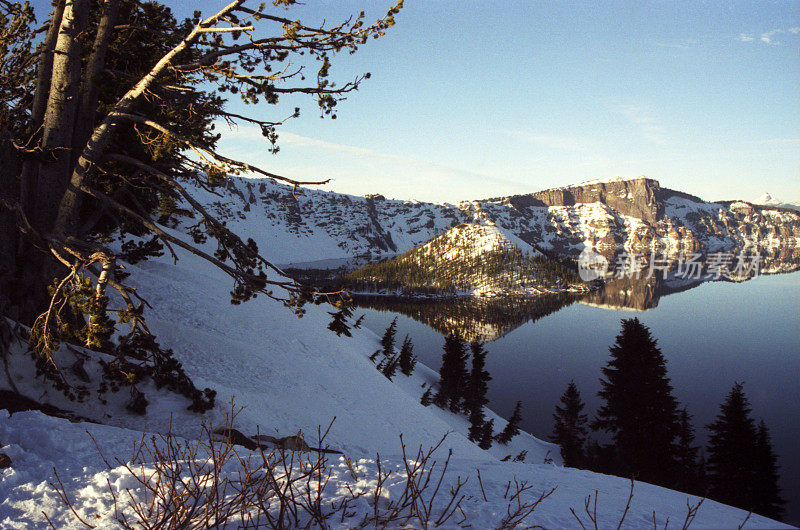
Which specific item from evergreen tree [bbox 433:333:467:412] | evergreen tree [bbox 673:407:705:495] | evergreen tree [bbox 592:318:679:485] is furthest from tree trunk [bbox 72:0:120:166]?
evergreen tree [bbox 433:333:467:412]

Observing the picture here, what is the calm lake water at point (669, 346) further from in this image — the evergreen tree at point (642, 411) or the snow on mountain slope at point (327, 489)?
the snow on mountain slope at point (327, 489)

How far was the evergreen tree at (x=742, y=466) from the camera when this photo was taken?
2445cm

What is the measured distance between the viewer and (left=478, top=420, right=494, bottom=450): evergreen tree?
133 ft

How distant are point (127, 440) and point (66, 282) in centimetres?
Result: 284

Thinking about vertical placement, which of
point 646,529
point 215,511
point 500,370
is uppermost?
point 215,511

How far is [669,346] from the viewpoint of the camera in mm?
83562

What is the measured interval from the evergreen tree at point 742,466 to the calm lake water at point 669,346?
10832 mm

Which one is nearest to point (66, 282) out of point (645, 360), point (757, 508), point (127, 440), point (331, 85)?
point (127, 440)

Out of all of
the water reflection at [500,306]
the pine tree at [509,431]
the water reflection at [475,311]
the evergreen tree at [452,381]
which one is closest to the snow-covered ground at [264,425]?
the pine tree at [509,431]

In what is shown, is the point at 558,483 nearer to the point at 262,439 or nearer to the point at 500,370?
the point at 262,439

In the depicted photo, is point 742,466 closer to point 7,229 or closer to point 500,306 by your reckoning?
point 7,229

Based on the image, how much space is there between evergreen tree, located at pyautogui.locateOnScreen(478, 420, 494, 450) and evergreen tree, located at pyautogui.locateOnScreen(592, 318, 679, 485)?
12.9 meters

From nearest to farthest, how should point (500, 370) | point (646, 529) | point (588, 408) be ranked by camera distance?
point (646, 529) < point (588, 408) < point (500, 370)

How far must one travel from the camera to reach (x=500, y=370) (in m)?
73.3
